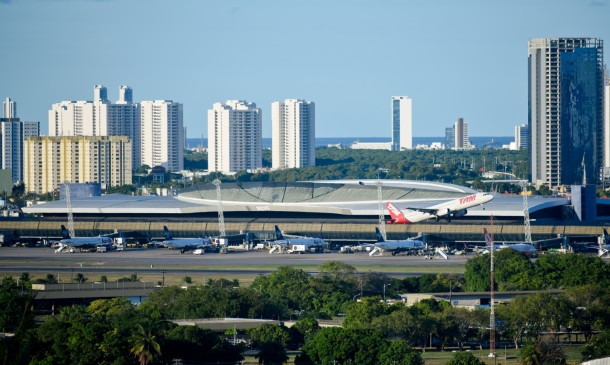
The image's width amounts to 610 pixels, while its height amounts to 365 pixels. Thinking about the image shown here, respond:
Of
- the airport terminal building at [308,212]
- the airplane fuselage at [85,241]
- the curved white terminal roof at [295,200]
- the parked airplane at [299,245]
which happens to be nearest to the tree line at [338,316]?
the parked airplane at [299,245]

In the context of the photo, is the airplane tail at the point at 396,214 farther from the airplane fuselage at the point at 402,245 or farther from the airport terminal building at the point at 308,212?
the airplane fuselage at the point at 402,245

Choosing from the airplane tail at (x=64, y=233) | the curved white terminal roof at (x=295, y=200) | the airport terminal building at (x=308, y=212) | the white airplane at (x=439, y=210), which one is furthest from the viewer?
the curved white terminal roof at (x=295, y=200)

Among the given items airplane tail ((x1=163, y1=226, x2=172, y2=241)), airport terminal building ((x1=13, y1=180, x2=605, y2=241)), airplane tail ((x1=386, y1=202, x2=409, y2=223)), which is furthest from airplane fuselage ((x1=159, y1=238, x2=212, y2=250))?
airplane tail ((x1=386, y1=202, x2=409, y2=223))

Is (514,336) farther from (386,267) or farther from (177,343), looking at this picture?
(386,267)

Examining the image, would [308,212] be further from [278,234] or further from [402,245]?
[402,245]

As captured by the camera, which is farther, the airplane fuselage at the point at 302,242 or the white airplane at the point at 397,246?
the airplane fuselage at the point at 302,242

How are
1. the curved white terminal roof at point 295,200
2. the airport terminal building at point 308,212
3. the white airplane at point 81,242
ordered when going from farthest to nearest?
the curved white terminal roof at point 295,200, the white airplane at point 81,242, the airport terminal building at point 308,212

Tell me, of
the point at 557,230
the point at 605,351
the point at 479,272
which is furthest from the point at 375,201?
the point at 605,351

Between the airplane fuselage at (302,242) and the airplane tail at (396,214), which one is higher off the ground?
the airplane tail at (396,214)

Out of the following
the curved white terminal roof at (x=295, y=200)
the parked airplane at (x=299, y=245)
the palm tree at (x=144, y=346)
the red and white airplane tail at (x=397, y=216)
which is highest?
the curved white terminal roof at (x=295, y=200)
